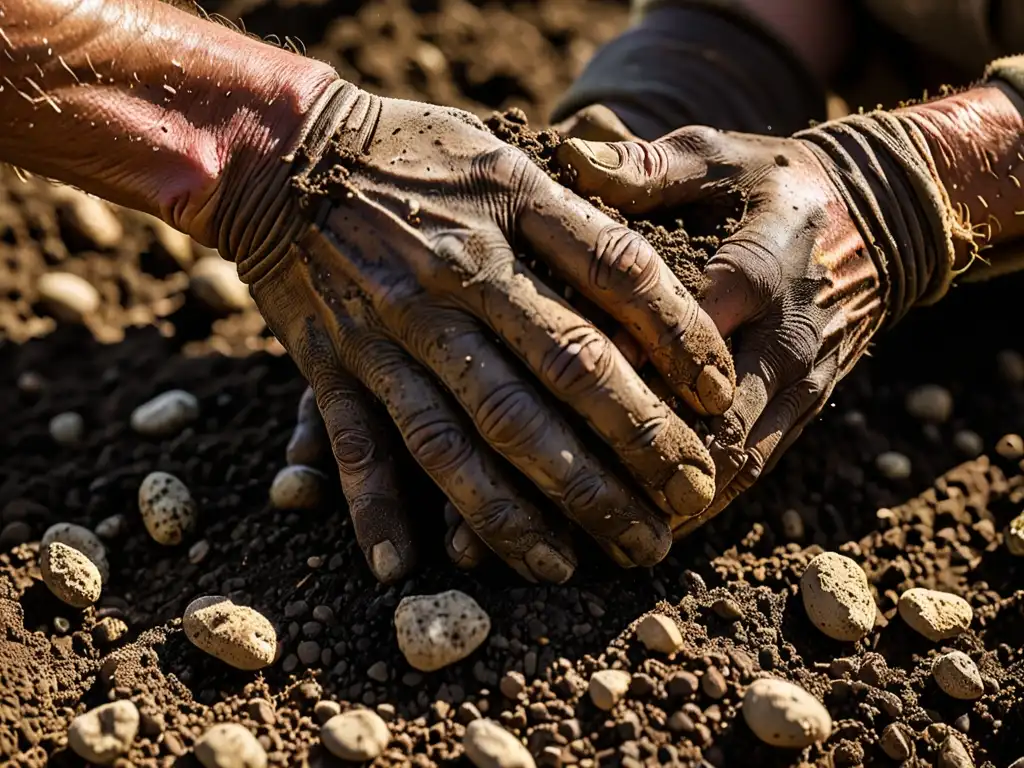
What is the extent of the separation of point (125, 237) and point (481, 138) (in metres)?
1.66

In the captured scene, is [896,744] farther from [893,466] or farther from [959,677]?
[893,466]

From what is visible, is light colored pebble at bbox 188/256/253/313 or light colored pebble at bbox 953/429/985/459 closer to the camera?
light colored pebble at bbox 953/429/985/459

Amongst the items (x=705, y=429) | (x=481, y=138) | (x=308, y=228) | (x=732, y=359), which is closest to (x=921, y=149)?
(x=732, y=359)

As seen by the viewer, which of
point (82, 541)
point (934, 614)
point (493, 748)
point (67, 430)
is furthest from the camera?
point (67, 430)

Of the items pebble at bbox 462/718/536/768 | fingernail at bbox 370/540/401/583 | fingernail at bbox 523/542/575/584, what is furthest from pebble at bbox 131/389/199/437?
pebble at bbox 462/718/536/768

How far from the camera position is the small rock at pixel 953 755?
5.31 feet

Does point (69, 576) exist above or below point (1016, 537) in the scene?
below

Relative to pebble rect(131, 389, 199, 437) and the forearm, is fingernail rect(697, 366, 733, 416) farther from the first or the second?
pebble rect(131, 389, 199, 437)

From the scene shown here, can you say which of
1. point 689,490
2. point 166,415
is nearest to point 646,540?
point 689,490

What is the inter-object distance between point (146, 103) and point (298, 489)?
0.77 metres

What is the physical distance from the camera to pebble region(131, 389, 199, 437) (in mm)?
2260

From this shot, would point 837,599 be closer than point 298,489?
Yes

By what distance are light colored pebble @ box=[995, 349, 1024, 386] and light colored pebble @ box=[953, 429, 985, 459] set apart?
0.23 metres

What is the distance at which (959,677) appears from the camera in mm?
1726
